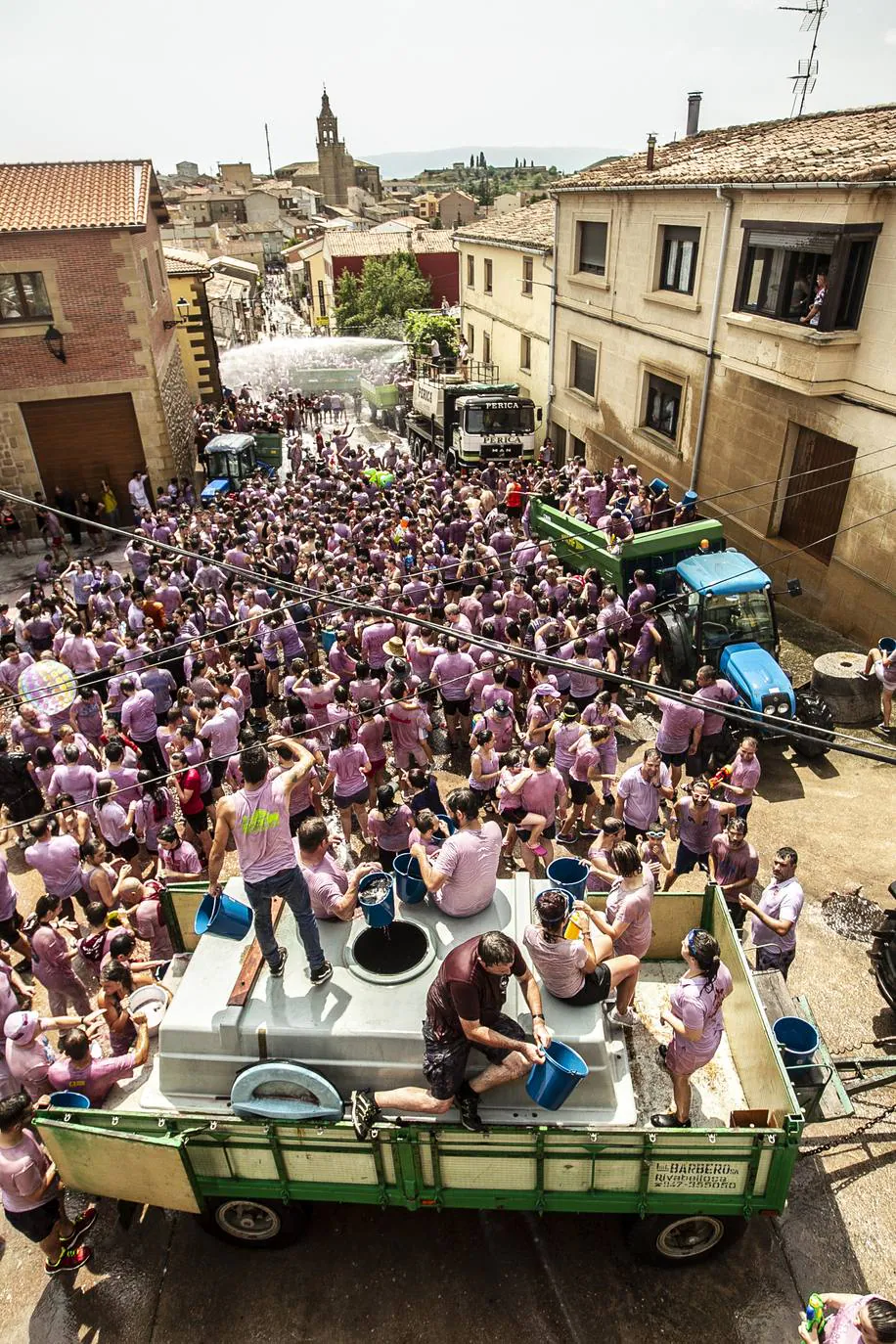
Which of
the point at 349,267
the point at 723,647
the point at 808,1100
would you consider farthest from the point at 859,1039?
the point at 349,267

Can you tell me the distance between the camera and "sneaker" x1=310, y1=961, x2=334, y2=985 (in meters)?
5.56

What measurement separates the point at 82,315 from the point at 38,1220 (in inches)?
849

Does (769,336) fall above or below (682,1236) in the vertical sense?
above

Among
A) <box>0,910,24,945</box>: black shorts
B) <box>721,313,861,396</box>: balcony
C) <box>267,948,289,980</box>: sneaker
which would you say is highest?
<box>721,313,861,396</box>: balcony

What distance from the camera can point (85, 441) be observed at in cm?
2264

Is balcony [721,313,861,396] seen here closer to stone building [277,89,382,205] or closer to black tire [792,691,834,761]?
black tire [792,691,834,761]

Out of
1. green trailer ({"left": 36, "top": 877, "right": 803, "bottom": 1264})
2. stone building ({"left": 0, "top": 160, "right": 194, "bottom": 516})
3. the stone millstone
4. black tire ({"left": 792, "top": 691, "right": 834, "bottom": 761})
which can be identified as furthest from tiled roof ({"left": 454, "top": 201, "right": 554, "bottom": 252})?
green trailer ({"left": 36, "top": 877, "right": 803, "bottom": 1264})

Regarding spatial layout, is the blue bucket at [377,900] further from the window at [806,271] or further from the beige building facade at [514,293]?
the beige building facade at [514,293]

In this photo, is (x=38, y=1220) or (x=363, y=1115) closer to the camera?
(x=363, y=1115)

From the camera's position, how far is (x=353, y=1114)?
495 centimetres

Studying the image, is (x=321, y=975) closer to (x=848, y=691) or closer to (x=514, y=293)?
(x=848, y=691)

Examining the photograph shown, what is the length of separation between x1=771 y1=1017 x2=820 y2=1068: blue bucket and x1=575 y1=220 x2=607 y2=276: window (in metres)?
20.9

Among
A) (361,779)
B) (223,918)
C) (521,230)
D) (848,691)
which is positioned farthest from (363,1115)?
(521,230)

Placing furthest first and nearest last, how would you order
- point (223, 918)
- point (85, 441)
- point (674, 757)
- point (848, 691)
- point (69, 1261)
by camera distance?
point (85, 441)
point (848, 691)
point (674, 757)
point (223, 918)
point (69, 1261)
